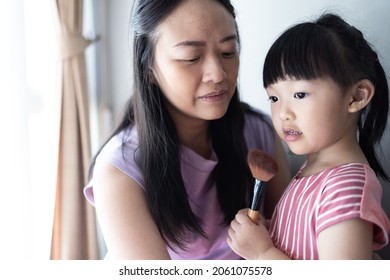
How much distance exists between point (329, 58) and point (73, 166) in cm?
46

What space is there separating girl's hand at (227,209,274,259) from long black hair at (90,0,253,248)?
8 cm

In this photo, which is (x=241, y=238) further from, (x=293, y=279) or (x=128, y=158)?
(x=128, y=158)

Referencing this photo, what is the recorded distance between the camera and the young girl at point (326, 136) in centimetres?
49

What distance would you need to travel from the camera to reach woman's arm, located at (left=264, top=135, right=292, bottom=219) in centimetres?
68

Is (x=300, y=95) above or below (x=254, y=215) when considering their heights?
above

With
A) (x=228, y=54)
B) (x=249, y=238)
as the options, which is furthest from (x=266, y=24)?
(x=249, y=238)

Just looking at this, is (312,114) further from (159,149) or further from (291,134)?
(159,149)

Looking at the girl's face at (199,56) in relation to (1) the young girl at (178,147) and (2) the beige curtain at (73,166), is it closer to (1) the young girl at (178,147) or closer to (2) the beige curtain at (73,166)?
(1) the young girl at (178,147)

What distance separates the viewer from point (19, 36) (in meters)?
0.66

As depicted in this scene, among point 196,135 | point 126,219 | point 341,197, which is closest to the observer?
point 341,197

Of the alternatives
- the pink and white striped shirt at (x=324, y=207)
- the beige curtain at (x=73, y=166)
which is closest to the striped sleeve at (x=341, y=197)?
the pink and white striped shirt at (x=324, y=207)

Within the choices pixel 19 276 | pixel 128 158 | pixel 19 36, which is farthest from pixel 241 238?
pixel 19 36

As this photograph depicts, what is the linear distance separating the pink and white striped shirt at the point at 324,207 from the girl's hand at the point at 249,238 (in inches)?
1.1

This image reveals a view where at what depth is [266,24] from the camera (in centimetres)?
62
